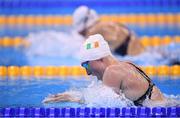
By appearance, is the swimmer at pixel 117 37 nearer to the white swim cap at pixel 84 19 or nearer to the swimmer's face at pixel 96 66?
the white swim cap at pixel 84 19

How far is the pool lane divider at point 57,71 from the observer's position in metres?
5.77

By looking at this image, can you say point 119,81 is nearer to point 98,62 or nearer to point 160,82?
point 98,62

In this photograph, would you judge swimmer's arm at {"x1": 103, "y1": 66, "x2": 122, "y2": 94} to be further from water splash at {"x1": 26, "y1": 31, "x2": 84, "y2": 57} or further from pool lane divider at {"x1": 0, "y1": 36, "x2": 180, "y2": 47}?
pool lane divider at {"x1": 0, "y1": 36, "x2": 180, "y2": 47}

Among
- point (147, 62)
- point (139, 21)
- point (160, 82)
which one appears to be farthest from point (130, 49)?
point (139, 21)

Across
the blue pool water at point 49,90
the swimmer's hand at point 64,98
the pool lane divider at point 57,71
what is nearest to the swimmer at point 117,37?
the pool lane divider at point 57,71

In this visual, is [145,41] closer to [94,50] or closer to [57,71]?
[57,71]

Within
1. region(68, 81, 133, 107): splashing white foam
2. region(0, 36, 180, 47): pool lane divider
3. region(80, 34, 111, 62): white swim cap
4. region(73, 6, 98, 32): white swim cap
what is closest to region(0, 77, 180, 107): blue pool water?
region(68, 81, 133, 107): splashing white foam

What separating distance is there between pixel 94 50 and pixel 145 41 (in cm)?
309

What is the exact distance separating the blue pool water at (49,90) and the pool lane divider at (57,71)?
0.61ft

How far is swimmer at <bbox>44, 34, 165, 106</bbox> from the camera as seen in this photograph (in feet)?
13.4

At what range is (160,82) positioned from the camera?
17.8 feet

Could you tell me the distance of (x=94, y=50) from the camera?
420 cm

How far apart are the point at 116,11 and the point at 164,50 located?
6.47 feet

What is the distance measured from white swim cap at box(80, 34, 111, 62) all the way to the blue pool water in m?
0.26
